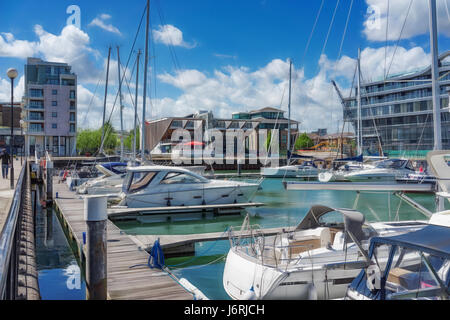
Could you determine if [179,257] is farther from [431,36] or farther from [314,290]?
[431,36]

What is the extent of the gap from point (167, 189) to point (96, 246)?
47.6ft

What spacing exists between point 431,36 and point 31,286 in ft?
50.7

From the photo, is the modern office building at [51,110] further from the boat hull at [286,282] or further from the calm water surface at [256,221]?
the boat hull at [286,282]

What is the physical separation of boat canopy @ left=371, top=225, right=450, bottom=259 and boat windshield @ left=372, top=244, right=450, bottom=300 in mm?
99

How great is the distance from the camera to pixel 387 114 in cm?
8494

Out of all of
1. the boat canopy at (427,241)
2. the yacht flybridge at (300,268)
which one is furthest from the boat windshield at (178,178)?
the boat canopy at (427,241)

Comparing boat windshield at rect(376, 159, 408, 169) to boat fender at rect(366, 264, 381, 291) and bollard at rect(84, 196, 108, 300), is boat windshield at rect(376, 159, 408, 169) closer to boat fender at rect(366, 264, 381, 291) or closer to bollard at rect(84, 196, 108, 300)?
boat fender at rect(366, 264, 381, 291)

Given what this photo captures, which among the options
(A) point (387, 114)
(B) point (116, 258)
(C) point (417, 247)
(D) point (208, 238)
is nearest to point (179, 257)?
(D) point (208, 238)

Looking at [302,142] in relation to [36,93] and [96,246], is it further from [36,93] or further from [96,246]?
[96,246]

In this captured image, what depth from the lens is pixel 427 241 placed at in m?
5.96

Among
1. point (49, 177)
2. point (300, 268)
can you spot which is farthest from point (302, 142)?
point (300, 268)

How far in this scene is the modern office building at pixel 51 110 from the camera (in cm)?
7888

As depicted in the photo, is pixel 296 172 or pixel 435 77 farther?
pixel 296 172
